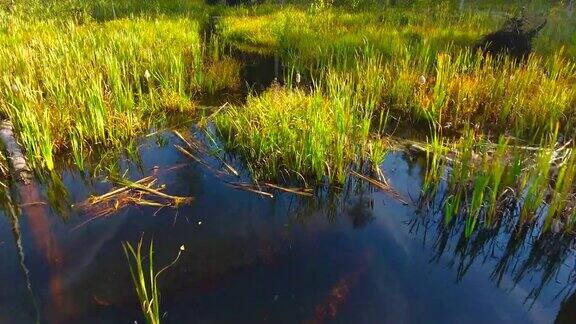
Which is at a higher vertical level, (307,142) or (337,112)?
(337,112)

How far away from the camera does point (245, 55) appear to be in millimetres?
8602

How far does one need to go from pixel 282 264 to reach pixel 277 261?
0.16 ft

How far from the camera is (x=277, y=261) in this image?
3.07m

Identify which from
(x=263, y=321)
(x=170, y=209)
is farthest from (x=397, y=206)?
(x=170, y=209)

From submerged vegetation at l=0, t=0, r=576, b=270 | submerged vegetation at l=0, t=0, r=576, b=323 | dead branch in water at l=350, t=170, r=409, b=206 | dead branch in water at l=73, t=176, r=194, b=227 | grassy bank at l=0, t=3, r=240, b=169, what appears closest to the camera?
submerged vegetation at l=0, t=0, r=576, b=323

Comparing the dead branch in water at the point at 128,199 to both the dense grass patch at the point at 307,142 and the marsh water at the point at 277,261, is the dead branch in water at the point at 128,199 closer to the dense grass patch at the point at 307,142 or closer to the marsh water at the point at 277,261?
the marsh water at the point at 277,261

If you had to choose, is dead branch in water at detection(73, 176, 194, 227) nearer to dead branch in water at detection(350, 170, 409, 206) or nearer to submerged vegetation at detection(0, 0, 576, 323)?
submerged vegetation at detection(0, 0, 576, 323)

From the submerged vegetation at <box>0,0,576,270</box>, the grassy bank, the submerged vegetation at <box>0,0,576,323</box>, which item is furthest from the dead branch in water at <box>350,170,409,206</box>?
the grassy bank

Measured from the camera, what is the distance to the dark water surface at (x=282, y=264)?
8.66 ft

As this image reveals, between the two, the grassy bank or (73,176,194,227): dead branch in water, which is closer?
(73,176,194,227): dead branch in water

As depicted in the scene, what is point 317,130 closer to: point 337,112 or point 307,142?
point 307,142

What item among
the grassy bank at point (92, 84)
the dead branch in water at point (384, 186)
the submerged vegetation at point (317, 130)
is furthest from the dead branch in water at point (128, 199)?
the dead branch in water at point (384, 186)

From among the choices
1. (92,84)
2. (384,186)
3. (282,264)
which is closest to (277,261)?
(282,264)

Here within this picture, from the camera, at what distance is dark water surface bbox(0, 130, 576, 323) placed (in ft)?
8.66
